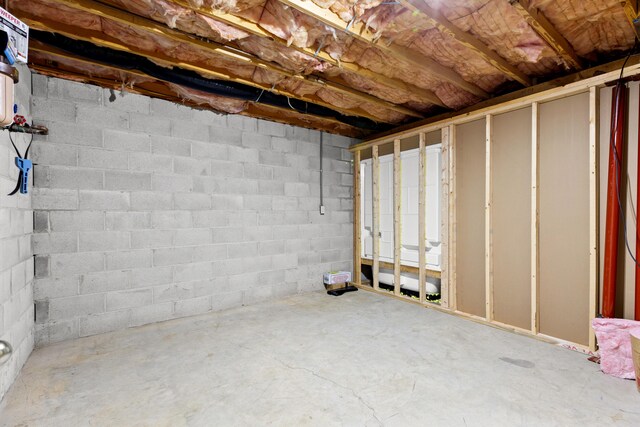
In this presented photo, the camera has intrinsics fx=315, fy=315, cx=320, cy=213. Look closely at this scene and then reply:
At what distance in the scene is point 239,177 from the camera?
3670 millimetres

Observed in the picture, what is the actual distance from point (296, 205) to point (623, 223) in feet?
10.2

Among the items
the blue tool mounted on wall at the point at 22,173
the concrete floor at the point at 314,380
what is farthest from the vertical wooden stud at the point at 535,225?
the blue tool mounted on wall at the point at 22,173

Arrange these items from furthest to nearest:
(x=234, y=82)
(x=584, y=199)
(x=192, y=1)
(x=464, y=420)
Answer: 1. (x=234, y=82)
2. (x=584, y=199)
3. (x=192, y=1)
4. (x=464, y=420)

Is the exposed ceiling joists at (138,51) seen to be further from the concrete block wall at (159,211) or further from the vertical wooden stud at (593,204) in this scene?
the vertical wooden stud at (593,204)

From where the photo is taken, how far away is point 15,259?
2100 mm

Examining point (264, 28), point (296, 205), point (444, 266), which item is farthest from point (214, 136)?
point (444, 266)

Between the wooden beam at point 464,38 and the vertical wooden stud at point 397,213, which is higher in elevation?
the wooden beam at point 464,38

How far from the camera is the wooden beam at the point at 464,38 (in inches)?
73.1

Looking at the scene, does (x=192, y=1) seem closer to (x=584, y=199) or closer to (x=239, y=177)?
(x=239, y=177)

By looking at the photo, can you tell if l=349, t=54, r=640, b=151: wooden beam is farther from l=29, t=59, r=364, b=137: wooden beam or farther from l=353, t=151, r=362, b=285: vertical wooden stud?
l=29, t=59, r=364, b=137: wooden beam

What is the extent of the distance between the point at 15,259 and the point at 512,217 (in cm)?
392

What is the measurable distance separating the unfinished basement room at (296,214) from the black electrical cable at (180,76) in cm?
2

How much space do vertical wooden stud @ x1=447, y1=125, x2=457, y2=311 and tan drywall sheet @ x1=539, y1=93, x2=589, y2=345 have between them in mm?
806

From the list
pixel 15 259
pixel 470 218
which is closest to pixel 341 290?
pixel 470 218
